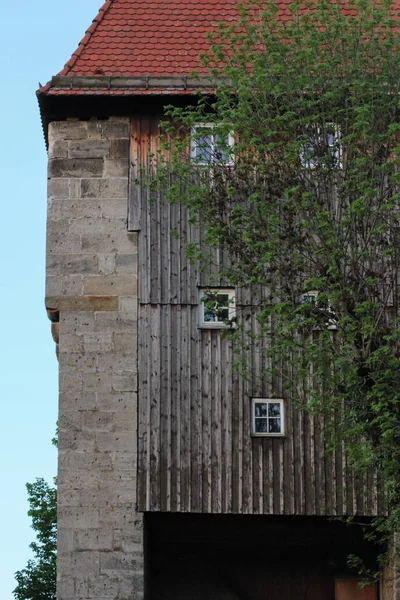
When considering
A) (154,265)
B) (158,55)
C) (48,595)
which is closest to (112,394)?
(154,265)

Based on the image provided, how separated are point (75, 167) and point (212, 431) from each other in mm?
4550

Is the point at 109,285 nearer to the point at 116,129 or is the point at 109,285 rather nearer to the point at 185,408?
the point at 185,408

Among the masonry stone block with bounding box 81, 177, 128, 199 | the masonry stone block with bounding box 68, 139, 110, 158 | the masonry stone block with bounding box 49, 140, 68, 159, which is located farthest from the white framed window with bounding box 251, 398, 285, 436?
the masonry stone block with bounding box 49, 140, 68, 159

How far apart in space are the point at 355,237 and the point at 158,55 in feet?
20.5

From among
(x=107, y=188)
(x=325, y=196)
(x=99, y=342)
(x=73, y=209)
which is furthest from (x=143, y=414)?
(x=325, y=196)

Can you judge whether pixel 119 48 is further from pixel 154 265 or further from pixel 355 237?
pixel 355 237

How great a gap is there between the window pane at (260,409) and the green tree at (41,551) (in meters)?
11.4

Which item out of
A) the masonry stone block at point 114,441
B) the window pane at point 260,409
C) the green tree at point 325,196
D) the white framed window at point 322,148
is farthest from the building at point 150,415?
the white framed window at point 322,148

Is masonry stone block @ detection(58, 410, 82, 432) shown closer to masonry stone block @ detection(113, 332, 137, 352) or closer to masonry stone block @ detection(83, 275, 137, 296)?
masonry stone block @ detection(113, 332, 137, 352)

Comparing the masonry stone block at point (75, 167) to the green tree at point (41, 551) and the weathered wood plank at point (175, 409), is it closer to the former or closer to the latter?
the weathered wood plank at point (175, 409)

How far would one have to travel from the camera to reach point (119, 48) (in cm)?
2353

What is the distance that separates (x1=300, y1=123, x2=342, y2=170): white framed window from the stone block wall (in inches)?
161

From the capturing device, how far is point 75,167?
74.0 feet

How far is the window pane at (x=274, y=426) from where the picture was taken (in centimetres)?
2144
